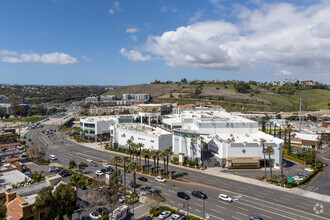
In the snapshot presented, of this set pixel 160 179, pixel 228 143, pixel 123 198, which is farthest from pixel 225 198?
pixel 228 143

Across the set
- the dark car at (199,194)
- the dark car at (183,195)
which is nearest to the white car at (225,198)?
the dark car at (199,194)

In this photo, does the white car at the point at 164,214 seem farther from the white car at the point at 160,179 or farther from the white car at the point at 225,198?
the white car at the point at 160,179

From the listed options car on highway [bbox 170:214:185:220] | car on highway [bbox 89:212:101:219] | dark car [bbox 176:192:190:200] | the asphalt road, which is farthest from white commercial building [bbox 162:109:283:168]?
car on highway [bbox 89:212:101:219]

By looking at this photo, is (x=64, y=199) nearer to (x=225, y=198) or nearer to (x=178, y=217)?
(x=178, y=217)

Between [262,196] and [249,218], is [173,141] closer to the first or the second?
[262,196]

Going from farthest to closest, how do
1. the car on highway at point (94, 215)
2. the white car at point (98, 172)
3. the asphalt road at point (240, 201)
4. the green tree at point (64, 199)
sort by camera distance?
1. the white car at point (98, 172)
2. the asphalt road at point (240, 201)
3. the car on highway at point (94, 215)
4. the green tree at point (64, 199)
